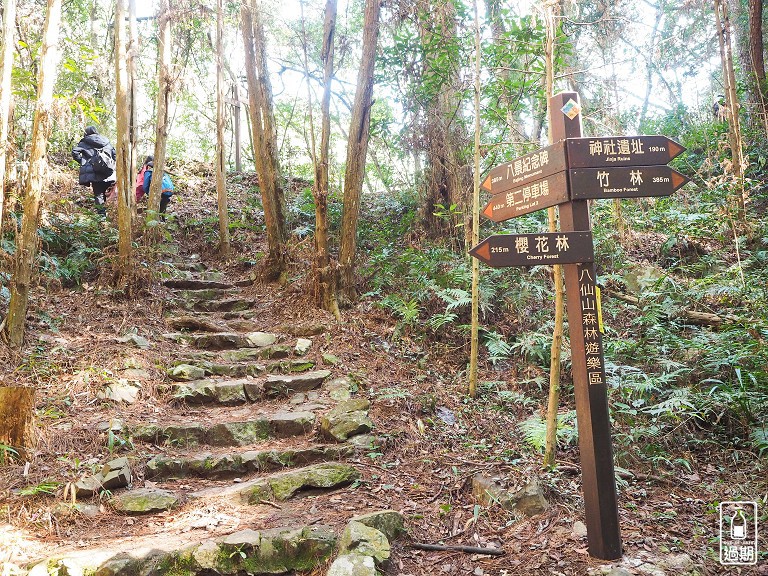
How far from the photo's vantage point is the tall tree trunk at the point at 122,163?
7582 mm

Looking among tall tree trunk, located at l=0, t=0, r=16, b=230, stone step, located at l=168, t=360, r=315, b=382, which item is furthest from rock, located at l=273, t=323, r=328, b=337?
tall tree trunk, located at l=0, t=0, r=16, b=230

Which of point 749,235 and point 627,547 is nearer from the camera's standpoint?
point 627,547

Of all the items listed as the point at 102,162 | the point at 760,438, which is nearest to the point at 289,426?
the point at 760,438

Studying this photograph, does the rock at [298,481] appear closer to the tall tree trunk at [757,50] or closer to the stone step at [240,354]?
the stone step at [240,354]

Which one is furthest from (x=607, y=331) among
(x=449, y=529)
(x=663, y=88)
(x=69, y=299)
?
(x=663, y=88)

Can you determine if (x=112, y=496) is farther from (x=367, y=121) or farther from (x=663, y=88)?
(x=663, y=88)

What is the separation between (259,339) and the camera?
7.32 metres

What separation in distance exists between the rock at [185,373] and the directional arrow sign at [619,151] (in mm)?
4890

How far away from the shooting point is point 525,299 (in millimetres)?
7457

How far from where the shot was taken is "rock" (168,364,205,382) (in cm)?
604

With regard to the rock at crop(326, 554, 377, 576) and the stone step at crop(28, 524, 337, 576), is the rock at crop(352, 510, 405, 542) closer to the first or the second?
the stone step at crop(28, 524, 337, 576)

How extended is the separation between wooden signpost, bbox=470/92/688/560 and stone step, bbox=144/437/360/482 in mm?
2353

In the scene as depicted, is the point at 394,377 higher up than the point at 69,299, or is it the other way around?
the point at 69,299

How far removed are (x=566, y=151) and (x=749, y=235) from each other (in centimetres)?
650
